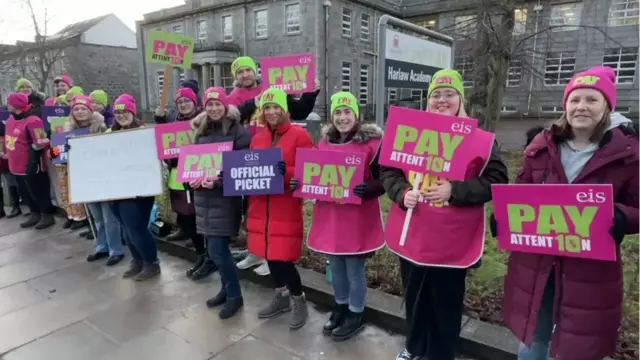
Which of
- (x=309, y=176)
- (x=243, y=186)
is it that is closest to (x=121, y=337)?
(x=243, y=186)

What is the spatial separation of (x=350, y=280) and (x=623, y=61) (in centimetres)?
3236

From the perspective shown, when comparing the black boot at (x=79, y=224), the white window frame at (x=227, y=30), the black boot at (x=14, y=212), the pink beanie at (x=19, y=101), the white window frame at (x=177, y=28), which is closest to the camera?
the pink beanie at (x=19, y=101)

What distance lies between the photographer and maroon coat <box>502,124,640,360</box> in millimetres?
1988

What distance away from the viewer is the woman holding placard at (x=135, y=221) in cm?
444

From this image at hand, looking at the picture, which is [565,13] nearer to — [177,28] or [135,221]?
[177,28]

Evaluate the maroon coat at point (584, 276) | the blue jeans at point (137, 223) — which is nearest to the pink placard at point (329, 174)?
the maroon coat at point (584, 276)

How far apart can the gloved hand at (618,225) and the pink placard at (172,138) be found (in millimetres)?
3648

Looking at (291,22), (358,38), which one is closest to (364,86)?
(358,38)

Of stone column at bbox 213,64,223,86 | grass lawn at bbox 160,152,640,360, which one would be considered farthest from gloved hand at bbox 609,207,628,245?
stone column at bbox 213,64,223,86

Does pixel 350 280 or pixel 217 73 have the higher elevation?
pixel 217 73

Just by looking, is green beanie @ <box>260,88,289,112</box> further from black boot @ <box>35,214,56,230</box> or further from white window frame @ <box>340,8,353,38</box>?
white window frame @ <box>340,8,353,38</box>

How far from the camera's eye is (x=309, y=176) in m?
3.15

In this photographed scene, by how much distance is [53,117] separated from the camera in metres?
6.05

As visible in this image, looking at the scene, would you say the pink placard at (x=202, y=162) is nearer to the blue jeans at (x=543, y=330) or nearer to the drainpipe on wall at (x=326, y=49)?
the blue jeans at (x=543, y=330)
